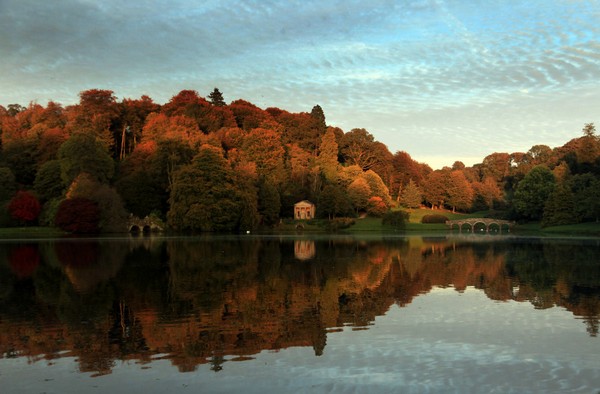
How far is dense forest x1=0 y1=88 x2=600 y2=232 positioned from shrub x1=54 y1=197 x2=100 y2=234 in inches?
6.3

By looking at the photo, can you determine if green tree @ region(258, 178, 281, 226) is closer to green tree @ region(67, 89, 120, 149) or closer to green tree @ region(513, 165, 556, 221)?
green tree @ region(67, 89, 120, 149)

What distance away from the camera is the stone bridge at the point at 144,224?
8700cm

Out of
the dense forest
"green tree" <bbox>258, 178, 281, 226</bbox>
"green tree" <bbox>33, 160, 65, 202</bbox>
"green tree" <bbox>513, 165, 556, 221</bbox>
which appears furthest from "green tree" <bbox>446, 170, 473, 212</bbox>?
"green tree" <bbox>33, 160, 65, 202</bbox>

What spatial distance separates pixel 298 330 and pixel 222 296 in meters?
6.82

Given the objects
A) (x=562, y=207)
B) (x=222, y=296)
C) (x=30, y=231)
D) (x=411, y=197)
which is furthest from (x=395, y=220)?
(x=222, y=296)

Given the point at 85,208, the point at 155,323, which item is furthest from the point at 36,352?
the point at 85,208

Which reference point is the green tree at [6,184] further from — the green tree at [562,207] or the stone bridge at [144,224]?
the green tree at [562,207]

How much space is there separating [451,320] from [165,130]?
91103mm

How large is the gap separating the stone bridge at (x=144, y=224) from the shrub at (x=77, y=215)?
637 cm

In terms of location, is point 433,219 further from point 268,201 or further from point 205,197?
point 205,197

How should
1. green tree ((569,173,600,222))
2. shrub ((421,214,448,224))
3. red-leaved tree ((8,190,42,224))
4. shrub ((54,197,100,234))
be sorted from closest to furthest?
shrub ((54,197,100,234))
green tree ((569,173,600,222))
red-leaved tree ((8,190,42,224))
shrub ((421,214,448,224))

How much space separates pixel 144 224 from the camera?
288 ft

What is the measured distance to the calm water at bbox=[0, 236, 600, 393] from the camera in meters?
11.2

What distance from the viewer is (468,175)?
169m
